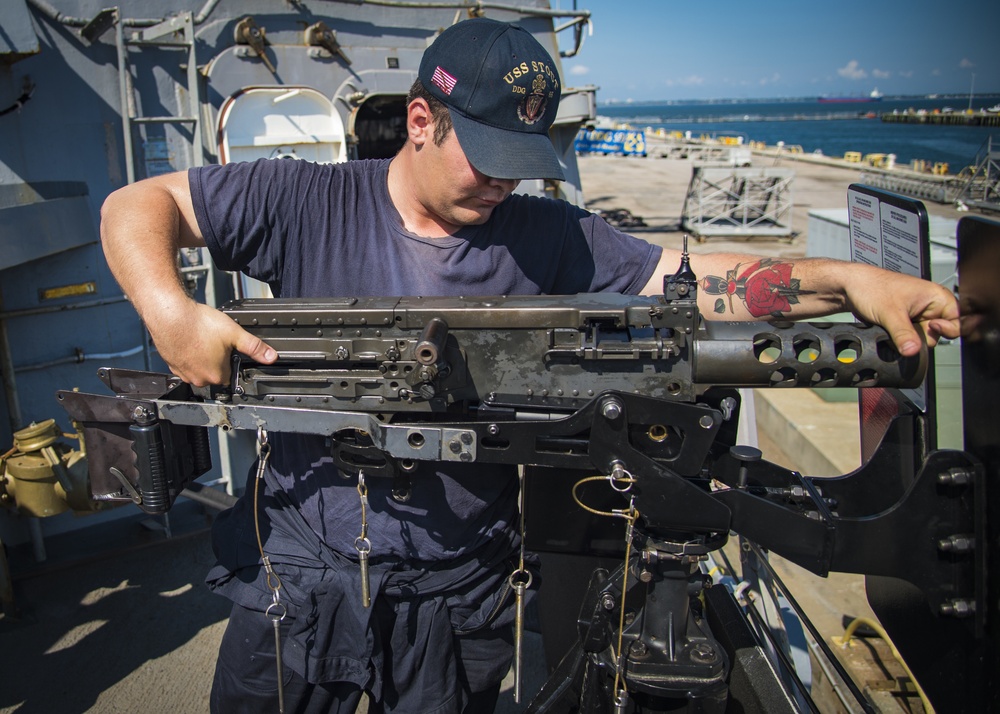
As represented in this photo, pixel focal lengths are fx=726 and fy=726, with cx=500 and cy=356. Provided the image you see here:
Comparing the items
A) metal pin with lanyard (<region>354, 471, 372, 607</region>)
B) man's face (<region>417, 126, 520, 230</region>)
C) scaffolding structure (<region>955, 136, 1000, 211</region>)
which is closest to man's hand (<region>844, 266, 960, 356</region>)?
man's face (<region>417, 126, 520, 230</region>)

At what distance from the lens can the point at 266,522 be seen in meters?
2.20

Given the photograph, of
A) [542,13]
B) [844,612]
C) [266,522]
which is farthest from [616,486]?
[542,13]

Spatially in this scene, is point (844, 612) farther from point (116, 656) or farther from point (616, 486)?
point (116, 656)

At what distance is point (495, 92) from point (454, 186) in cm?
27

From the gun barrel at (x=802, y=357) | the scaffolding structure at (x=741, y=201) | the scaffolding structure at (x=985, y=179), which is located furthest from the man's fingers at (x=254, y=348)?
the scaffolding structure at (x=741, y=201)

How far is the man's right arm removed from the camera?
5.82 ft

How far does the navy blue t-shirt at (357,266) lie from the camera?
80.7 inches

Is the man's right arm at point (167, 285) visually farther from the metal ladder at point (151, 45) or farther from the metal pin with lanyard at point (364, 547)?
the metal ladder at point (151, 45)

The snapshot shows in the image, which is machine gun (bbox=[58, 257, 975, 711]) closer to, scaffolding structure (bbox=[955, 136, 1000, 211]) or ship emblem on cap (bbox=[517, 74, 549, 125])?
ship emblem on cap (bbox=[517, 74, 549, 125])

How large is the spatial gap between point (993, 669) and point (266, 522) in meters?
1.97

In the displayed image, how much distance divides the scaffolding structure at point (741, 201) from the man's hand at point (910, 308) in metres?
15.8

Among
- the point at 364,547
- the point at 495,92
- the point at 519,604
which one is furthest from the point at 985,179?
the point at 364,547

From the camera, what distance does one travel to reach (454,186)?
2.01 meters

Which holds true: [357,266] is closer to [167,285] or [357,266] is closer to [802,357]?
[167,285]
